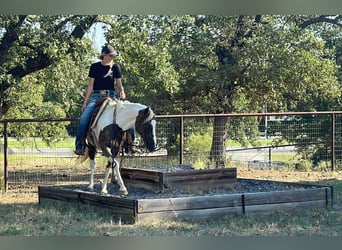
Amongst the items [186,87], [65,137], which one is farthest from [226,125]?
[65,137]

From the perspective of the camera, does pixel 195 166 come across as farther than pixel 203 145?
No

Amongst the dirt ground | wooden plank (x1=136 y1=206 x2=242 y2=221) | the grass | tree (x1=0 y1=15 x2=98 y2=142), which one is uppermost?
tree (x1=0 y1=15 x2=98 y2=142)

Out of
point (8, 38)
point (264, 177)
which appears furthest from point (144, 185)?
point (264, 177)

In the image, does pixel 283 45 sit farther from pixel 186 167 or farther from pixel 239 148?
pixel 186 167

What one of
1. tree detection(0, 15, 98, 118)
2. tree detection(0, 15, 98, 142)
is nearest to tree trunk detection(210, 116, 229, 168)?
tree detection(0, 15, 98, 142)

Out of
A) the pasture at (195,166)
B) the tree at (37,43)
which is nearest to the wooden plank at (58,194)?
the pasture at (195,166)

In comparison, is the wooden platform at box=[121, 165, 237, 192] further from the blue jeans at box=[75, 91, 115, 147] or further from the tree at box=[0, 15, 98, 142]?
the tree at box=[0, 15, 98, 142]

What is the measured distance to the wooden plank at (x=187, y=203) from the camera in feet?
21.1

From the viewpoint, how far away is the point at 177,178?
298 inches

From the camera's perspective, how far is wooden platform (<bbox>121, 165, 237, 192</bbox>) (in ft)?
24.6

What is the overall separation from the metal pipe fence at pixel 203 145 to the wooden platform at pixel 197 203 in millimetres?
3493

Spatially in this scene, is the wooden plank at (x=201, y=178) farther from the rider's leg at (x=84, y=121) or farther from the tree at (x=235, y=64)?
the tree at (x=235, y=64)

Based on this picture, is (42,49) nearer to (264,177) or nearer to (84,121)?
(84,121)

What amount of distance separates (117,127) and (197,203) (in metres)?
1.35
